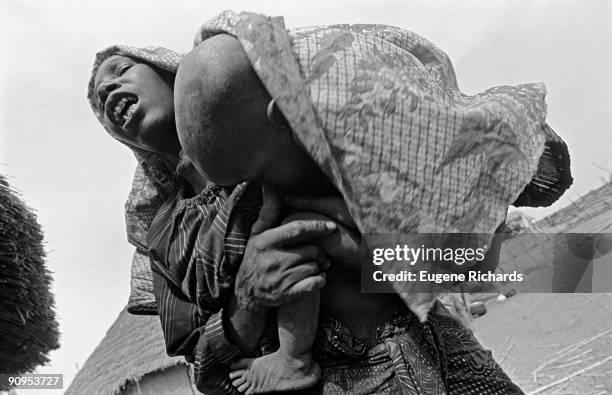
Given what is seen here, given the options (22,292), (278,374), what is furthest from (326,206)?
(22,292)

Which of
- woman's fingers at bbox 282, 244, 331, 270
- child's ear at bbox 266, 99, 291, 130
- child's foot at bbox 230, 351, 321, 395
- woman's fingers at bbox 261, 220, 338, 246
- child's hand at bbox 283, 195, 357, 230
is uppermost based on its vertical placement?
child's ear at bbox 266, 99, 291, 130

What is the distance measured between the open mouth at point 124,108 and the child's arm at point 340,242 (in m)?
0.40

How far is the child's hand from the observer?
1.10 m

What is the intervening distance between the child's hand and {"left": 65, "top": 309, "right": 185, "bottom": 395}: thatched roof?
297 centimetres

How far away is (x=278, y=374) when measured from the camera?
1.14m

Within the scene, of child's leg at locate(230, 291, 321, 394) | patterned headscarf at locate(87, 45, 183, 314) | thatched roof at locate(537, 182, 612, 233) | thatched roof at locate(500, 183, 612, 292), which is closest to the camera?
child's leg at locate(230, 291, 321, 394)

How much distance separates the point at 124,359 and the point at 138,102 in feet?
10.5

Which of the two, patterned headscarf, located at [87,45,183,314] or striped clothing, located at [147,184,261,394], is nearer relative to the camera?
striped clothing, located at [147,184,261,394]

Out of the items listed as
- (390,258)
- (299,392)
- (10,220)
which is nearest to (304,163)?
(390,258)

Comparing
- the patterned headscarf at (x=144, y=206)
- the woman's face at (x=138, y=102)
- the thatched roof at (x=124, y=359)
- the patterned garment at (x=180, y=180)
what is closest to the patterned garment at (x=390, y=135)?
the patterned garment at (x=180, y=180)

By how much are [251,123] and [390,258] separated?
312mm

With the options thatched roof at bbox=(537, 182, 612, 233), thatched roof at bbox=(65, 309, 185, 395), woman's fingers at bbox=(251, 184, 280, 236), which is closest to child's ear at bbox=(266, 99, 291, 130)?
woman's fingers at bbox=(251, 184, 280, 236)

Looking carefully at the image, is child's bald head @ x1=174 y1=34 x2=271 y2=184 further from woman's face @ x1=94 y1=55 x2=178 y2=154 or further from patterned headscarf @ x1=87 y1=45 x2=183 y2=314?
patterned headscarf @ x1=87 y1=45 x2=183 y2=314

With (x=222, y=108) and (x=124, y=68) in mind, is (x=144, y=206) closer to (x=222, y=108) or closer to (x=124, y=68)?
(x=124, y=68)
